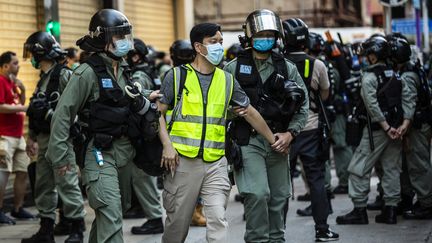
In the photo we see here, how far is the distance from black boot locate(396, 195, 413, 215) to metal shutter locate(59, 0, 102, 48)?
5836mm

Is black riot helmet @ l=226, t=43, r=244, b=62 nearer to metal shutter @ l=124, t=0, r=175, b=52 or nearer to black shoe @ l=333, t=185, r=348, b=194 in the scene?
black shoe @ l=333, t=185, r=348, b=194

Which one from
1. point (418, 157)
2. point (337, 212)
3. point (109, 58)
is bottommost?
point (337, 212)

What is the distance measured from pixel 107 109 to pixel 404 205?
4.57 m

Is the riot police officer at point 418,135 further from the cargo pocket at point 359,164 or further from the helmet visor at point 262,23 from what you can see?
the helmet visor at point 262,23

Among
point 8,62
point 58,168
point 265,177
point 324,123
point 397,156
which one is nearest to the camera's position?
point 58,168

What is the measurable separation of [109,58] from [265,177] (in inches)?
61.5

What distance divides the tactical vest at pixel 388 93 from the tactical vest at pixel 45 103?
3323 millimetres

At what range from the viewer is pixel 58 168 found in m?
5.72

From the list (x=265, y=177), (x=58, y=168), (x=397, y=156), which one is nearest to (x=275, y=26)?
(x=265, y=177)

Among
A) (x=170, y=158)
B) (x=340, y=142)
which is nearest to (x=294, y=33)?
(x=170, y=158)

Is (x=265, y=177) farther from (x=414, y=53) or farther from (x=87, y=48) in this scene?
(x=414, y=53)

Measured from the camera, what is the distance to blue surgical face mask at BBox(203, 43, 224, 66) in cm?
607

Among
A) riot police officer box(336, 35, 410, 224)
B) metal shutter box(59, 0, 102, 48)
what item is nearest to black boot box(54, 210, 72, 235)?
riot police officer box(336, 35, 410, 224)

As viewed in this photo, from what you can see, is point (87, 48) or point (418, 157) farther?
point (418, 157)
